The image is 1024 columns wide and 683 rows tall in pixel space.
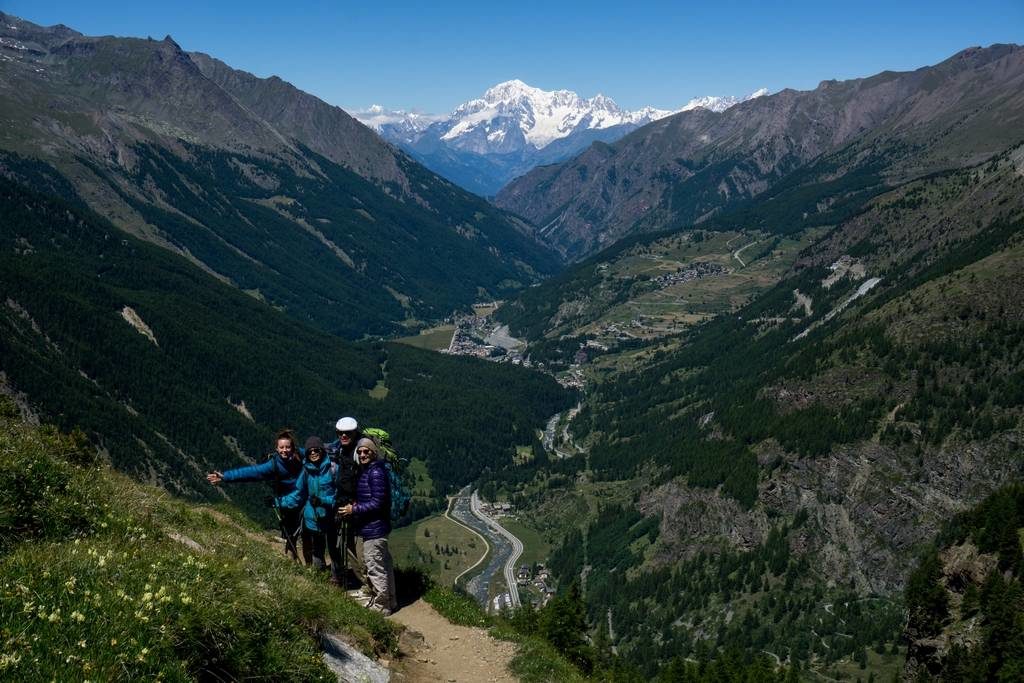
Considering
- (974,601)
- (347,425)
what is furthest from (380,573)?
(974,601)

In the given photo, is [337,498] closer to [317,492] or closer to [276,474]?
[317,492]

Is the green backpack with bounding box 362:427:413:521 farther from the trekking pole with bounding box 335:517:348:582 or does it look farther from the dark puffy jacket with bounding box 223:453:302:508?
the dark puffy jacket with bounding box 223:453:302:508

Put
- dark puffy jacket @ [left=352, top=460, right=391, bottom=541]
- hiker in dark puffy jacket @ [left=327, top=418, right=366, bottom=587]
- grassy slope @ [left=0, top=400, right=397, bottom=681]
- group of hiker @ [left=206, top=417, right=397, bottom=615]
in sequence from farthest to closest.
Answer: hiker in dark puffy jacket @ [left=327, top=418, right=366, bottom=587] < group of hiker @ [left=206, top=417, right=397, bottom=615] < dark puffy jacket @ [left=352, top=460, right=391, bottom=541] < grassy slope @ [left=0, top=400, right=397, bottom=681]

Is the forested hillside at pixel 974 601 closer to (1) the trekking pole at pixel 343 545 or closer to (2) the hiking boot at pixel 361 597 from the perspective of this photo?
(2) the hiking boot at pixel 361 597

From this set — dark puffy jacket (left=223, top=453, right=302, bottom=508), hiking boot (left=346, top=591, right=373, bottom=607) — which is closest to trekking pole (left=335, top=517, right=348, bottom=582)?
hiking boot (left=346, top=591, right=373, bottom=607)

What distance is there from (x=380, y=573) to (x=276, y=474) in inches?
203

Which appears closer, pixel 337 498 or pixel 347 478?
pixel 347 478

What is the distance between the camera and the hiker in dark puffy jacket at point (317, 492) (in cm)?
2606

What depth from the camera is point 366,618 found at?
24.2 metres

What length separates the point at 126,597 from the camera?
13648mm

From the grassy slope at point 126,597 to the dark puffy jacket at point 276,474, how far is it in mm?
3071

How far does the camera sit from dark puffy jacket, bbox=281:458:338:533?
2606cm

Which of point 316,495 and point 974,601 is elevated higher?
point 316,495

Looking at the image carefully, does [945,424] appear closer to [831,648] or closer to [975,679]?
[831,648]
